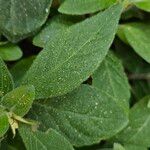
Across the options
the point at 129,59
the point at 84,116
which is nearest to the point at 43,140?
the point at 84,116

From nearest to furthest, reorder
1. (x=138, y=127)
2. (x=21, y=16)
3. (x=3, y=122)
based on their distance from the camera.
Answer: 1. (x=3, y=122)
2. (x=21, y=16)
3. (x=138, y=127)

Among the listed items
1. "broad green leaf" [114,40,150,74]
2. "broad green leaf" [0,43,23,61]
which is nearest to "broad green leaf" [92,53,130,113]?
"broad green leaf" [114,40,150,74]

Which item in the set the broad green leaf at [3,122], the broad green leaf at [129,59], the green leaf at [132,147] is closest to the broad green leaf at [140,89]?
the broad green leaf at [129,59]

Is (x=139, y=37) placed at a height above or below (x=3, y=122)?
below

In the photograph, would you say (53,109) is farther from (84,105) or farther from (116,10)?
(116,10)

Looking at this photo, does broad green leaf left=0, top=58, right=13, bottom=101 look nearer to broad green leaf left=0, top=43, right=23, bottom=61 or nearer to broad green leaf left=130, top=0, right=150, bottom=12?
broad green leaf left=0, top=43, right=23, bottom=61

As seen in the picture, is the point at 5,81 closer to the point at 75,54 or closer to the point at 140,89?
→ the point at 75,54

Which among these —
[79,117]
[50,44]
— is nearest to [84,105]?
[79,117]
